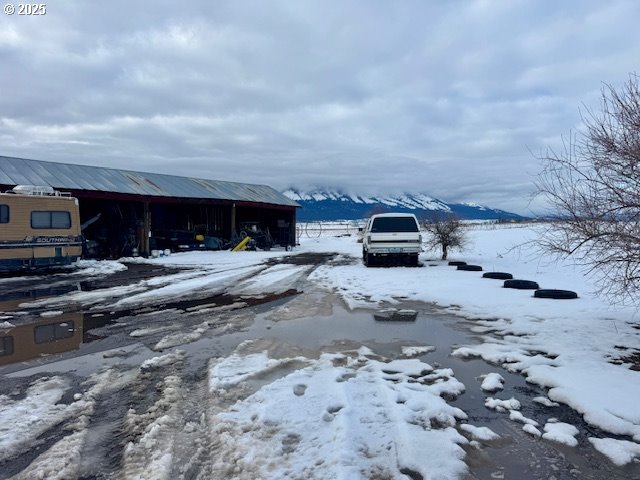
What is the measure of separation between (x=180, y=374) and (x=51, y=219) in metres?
14.3

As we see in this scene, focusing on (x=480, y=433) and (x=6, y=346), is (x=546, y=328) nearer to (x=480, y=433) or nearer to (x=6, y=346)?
(x=480, y=433)

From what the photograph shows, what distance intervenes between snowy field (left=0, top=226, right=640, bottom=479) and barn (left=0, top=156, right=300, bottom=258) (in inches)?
636

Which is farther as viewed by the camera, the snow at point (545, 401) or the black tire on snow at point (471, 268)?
the black tire on snow at point (471, 268)

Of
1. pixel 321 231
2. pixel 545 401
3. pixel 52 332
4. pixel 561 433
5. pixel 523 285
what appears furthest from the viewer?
pixel 321 231

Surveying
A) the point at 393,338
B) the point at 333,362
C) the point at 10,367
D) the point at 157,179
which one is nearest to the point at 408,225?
the point at 393,338

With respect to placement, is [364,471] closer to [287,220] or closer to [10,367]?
[10,367]

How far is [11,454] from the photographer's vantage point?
340 centimetres

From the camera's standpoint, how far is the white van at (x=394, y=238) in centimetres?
1695

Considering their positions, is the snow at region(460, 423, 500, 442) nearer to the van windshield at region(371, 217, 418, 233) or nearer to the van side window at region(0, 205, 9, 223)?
the van windshield at region(371, 217, 418, 233)

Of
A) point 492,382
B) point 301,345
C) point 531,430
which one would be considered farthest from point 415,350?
point 531,430

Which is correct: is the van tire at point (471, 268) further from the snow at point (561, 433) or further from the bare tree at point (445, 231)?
the snow at point (561, 433)

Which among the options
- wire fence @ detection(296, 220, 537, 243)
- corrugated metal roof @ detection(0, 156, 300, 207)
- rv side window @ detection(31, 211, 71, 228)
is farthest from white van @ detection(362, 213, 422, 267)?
corrugated metal roof @ detection(0, 156, 300, 207)

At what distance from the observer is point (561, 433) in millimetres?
3639

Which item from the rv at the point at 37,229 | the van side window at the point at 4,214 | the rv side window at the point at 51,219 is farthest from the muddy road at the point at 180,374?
the rv side window at the point at 51,219
